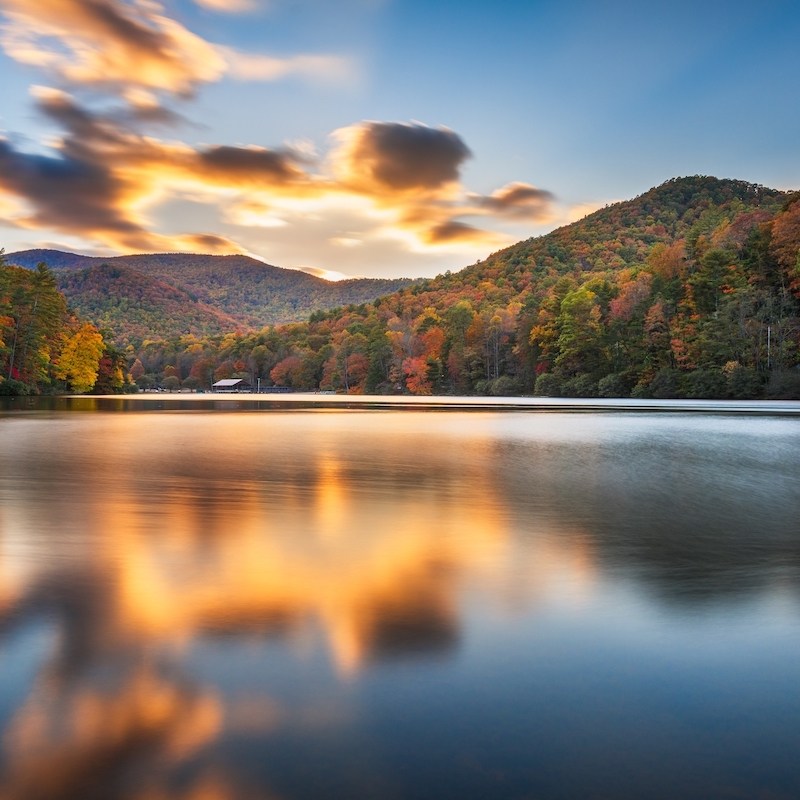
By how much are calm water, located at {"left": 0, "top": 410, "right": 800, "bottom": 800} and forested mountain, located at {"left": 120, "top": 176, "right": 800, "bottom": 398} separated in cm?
5265

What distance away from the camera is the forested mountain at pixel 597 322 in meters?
57.6

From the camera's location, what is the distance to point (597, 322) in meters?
75.0

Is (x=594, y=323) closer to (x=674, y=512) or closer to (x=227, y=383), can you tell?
(x=674, y=512)

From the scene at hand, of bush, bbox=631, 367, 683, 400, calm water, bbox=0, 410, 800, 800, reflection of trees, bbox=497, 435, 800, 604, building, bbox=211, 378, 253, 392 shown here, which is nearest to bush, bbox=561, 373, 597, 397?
bush, bbox=631, 367, 683, 400

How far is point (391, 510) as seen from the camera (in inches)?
346

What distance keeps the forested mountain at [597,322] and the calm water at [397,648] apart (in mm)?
52650

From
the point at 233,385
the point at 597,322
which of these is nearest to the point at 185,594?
the point at 597,322

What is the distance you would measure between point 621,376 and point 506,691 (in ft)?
229

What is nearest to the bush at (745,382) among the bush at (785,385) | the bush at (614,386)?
the bush at (785,385)

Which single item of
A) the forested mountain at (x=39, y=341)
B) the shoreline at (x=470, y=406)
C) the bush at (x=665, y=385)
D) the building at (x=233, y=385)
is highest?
the forested mountain at (x=39, y=341)

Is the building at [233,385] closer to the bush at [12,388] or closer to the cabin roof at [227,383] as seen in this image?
the cabin roof at [227,383]

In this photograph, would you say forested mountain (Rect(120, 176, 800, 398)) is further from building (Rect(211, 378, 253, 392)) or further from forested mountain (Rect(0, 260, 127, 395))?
forested mountain (Rect(0, 260, 127, 395))

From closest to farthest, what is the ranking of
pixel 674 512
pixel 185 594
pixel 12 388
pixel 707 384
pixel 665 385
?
pixel 185 594, pixel 674 512, pixel 707 384, pixel 12 388, pixel 665 385

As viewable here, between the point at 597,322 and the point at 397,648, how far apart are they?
245 ft
